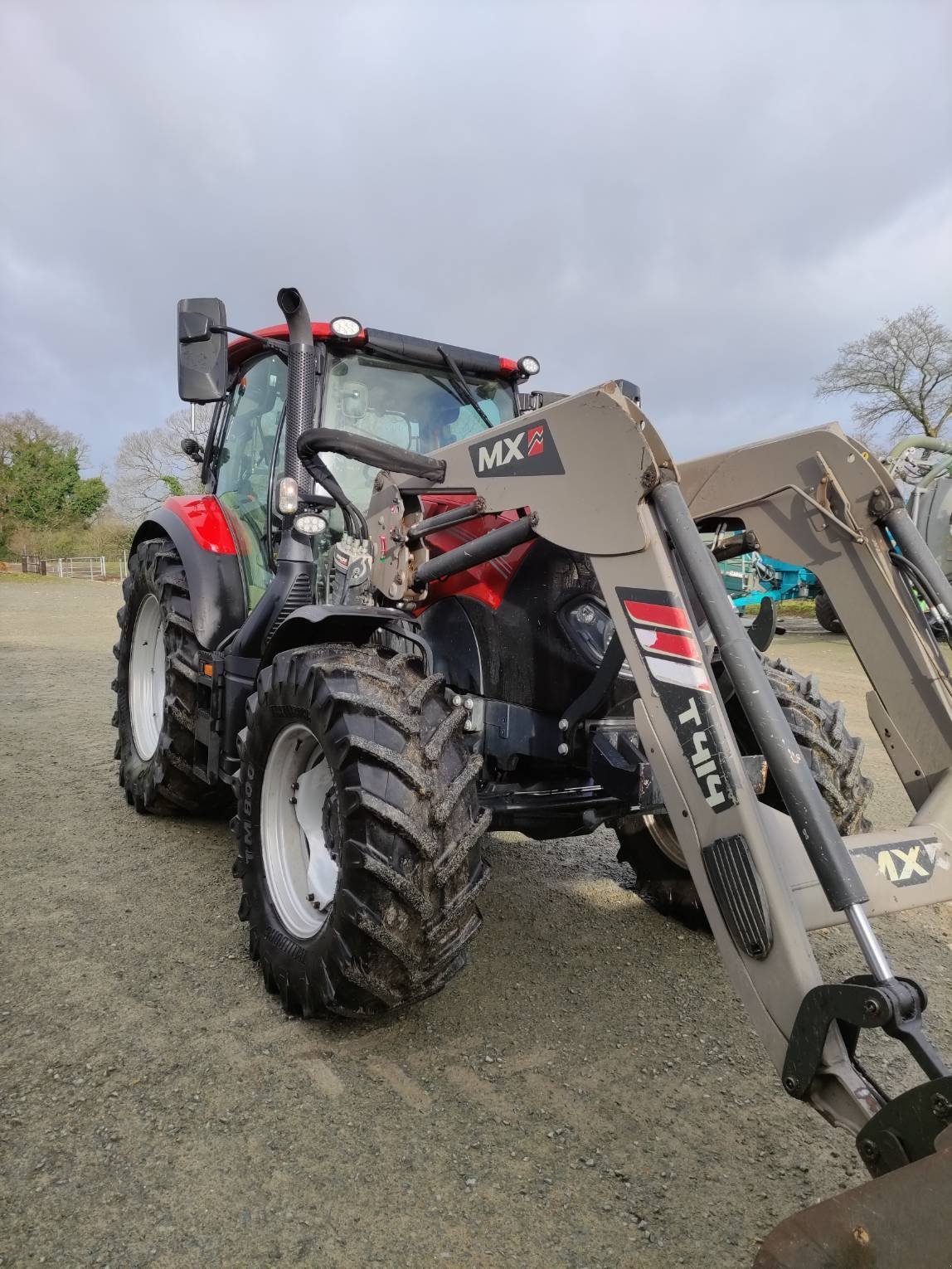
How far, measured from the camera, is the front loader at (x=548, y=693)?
1724mm

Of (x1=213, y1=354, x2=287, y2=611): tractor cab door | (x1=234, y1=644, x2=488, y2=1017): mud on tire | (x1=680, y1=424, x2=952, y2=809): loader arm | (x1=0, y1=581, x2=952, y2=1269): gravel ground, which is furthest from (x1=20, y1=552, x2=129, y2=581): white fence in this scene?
(x1=680, y1=424, x2=952, y2=809): loader arm

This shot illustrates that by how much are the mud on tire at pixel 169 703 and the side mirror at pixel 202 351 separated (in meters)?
1.05

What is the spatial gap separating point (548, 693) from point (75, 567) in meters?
38.9

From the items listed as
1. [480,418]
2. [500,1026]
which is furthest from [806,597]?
[500,1026]

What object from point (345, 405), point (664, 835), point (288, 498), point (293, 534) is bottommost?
point (664, 835)

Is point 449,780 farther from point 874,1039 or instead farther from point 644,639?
point 874,1039

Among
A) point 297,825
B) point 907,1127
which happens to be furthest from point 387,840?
point 907,1127

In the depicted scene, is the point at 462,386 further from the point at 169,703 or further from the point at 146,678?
the point at 146,678

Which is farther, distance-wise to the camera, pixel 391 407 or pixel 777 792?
pixel 391 407

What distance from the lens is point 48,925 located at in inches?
124

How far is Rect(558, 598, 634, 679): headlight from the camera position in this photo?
9.36 ft

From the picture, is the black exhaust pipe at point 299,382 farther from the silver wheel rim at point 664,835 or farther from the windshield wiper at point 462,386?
the silver wheel rim at point 664,835

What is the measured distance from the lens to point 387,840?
88.6 inches

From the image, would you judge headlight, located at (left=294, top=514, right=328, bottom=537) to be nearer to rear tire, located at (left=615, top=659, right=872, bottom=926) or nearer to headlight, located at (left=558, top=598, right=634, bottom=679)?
headlight, located at (left=558, top=598, right=634, bottom=679)
